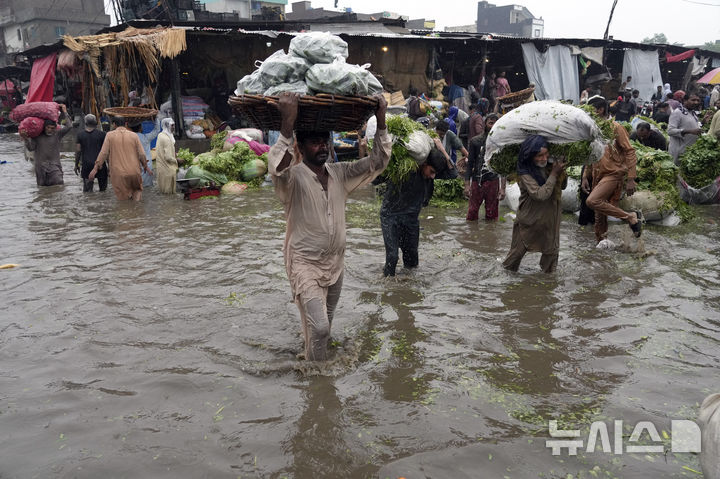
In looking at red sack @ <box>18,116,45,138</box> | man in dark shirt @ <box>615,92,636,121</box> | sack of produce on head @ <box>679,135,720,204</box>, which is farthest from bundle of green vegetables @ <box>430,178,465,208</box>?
man in dark shirt @ <box>615,92,636,121</box>

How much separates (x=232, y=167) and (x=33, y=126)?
4151mm

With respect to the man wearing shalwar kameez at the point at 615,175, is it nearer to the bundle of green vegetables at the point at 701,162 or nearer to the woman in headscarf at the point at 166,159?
the bundle of green vegetables at the point at 701,162

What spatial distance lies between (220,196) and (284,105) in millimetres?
8413

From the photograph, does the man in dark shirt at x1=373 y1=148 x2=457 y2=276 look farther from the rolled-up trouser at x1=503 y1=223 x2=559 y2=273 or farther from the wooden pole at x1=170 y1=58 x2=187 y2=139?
the wooden pole at x1=170 y1=58 x2=187 y2=139

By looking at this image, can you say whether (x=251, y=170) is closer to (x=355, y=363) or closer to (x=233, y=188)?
(x=233, y=188)

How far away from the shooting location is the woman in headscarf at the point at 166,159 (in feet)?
36.0

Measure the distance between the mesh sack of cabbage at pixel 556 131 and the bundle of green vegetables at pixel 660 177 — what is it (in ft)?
10.5

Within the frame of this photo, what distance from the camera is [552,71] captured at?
755 inches

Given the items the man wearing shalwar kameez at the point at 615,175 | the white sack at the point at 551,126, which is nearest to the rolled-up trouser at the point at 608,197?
the man wearing shalwar kameez at the point at 615,175

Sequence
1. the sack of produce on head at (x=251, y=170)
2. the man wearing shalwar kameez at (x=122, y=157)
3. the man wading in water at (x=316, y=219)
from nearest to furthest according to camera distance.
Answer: the man wading in water at (x=316, y=219) < the man wearing shalwar kameez at (x=122, y=157) < the sack of produce on head at (x=251, y=170)

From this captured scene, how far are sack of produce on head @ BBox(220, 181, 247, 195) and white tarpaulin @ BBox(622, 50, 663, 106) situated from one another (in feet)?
56.3

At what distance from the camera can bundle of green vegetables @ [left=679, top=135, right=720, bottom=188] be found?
8930 millimetres

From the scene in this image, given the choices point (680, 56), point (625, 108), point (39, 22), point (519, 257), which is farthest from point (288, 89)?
point (39, 22)

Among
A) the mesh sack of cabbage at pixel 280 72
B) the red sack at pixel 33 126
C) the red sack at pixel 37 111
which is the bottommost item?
the red sack at pixel 33 126
